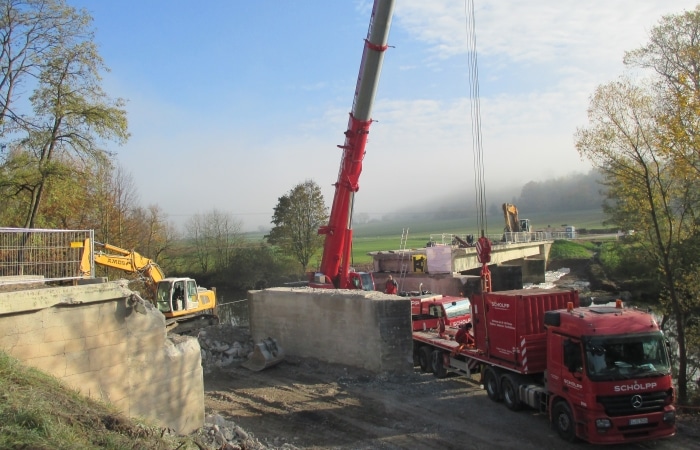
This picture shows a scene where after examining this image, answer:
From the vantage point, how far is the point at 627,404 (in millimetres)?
9867

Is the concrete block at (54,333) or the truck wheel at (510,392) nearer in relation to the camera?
the concrete block at (54,333)

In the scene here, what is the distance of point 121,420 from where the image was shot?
22.1 feet

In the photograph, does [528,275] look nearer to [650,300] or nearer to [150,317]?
[650,300]

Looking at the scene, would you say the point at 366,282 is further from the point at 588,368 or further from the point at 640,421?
the point at 640,421

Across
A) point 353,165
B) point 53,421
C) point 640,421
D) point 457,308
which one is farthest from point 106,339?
point 457,308

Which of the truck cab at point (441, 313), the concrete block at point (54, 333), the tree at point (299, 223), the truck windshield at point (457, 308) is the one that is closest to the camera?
the concrete block at point (54, 333)

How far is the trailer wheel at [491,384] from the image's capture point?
13127 millimetres

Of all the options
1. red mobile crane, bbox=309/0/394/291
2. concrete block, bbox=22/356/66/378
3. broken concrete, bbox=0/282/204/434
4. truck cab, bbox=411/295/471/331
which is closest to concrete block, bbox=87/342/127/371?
broken concrete, bbox=0/282/204/434

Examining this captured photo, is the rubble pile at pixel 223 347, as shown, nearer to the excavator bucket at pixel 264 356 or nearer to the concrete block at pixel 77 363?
the excavator bucket at pixel 264 356

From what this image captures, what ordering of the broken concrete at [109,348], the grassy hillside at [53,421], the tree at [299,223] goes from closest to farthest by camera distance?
the grassy hillside at [53,421] → the broken concrete at [109,348] → the tree at [299,223]

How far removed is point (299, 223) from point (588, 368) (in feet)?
144

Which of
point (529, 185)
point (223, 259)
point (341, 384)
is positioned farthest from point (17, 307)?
point (529, 185)

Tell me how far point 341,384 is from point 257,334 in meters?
5.29

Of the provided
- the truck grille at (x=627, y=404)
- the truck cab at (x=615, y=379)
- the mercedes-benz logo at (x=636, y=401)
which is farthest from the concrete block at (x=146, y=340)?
the mercedes-benz logo at (x=636, y=401)
